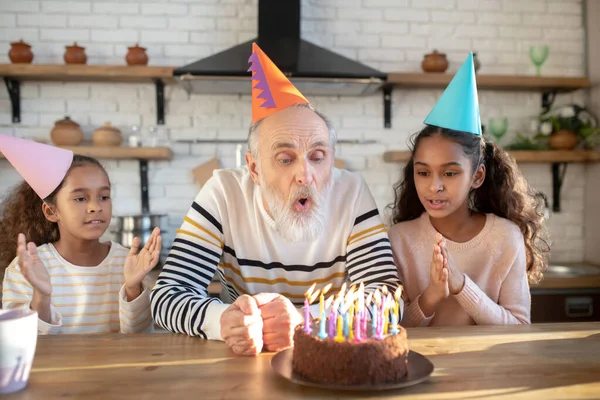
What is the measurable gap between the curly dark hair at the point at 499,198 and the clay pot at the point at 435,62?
145cm

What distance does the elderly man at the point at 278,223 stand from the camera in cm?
141

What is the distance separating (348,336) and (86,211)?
104 centimetres

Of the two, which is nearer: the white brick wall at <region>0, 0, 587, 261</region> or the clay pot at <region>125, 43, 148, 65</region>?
the clay pot at <region>125, 43, 148, 65</region>

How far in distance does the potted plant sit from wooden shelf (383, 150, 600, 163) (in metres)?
0.07

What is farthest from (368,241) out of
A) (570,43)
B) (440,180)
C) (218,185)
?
(570,43)

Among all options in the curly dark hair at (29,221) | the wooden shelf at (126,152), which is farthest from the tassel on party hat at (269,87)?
the wooden shelf at (126,152)

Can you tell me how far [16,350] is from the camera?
2.65ft

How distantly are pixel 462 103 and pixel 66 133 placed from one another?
7.48 feet

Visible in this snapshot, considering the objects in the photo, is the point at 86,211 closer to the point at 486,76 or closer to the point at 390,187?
the point at 390,187

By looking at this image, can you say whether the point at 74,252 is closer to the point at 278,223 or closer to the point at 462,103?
the point at 278,223

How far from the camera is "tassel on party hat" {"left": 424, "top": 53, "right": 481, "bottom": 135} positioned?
56.5 inches

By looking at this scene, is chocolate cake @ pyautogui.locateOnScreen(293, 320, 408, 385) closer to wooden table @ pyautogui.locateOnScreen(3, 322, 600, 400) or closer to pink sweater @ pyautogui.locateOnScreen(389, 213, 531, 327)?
wooden table @ pyautogui.locateOnScreen(3, 322, 600, 400)

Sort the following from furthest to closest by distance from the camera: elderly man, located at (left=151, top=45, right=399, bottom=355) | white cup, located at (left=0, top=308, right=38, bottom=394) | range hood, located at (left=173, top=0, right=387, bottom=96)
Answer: range hood, located at (left=173, top=0, right=387, bottom=96) < elderly man, located at (left=151, top=45, right=399, bottom=355) < white cup, located at (left=0, top=308, right=38, bottom=394)

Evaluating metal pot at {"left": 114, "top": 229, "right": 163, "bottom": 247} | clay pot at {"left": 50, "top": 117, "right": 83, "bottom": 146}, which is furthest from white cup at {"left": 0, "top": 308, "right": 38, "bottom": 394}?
clay pot at {"left": 50, "top": 117, "right": 83, "bottom": 146}
